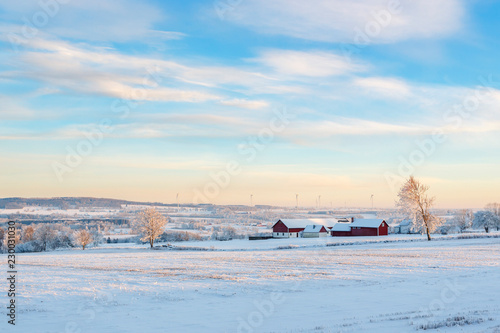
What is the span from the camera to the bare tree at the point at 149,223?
8806cm

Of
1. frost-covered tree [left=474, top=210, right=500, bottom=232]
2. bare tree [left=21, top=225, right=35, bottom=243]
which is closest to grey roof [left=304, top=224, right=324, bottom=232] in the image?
frost-covered tree [left=474, top=210, right=500, bottom=232]

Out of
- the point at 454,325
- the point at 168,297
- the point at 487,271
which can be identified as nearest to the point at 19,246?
the point at 168,297

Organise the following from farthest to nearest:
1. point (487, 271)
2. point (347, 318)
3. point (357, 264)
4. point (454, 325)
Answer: point (357, 264) < point (487, 271) < point (347, 318) < point (454, 325)

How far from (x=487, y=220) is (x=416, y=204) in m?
58.6

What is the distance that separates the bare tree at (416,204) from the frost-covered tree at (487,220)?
2156 inches

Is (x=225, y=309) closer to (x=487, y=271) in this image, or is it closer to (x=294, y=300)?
(x=294, y=300)

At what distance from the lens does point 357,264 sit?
129 feet

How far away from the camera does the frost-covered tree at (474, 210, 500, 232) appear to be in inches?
4530

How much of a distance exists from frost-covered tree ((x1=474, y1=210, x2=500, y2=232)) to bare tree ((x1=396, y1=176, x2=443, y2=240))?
54774mm

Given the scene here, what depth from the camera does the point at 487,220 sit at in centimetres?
11544

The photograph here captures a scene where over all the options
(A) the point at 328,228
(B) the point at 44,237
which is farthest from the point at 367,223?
(B) the point at 44,237

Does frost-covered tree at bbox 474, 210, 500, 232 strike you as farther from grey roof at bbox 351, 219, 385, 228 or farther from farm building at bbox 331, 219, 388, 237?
grey roof at bbox 351, 219, 385, 228

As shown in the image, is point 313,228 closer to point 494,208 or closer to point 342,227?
point 342,227

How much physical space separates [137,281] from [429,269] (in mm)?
22342
